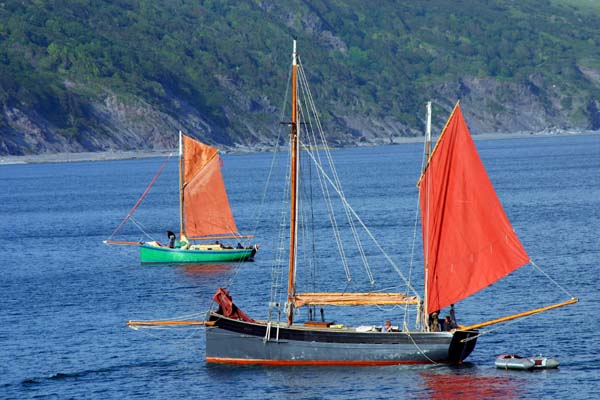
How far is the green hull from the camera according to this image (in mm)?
89375

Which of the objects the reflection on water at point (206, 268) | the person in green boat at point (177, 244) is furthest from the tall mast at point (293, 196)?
the person in green boat at point (177, 244)

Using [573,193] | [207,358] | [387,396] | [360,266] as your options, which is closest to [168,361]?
[207,358]

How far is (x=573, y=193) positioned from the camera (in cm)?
13850

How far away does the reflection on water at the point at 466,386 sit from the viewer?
48562 millimetres

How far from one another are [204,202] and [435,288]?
1713 inches

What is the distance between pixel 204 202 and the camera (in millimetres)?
94562

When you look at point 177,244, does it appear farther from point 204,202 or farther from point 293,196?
point 293,196

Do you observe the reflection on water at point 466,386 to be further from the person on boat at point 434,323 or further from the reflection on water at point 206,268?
the reflection on water at point 206,268

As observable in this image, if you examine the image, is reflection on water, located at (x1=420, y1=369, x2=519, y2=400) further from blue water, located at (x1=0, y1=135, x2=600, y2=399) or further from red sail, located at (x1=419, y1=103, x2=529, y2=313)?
red sail, located at (x1=419, y1=103, x2=529, y2=313)

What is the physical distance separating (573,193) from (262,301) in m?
Result: 75.4

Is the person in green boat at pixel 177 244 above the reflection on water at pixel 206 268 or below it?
above

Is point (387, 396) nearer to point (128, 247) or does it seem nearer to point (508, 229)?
point (508, 229)

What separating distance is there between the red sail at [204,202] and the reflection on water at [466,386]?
146 feet

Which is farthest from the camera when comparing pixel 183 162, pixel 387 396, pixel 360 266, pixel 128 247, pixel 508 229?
pixel 128 247
